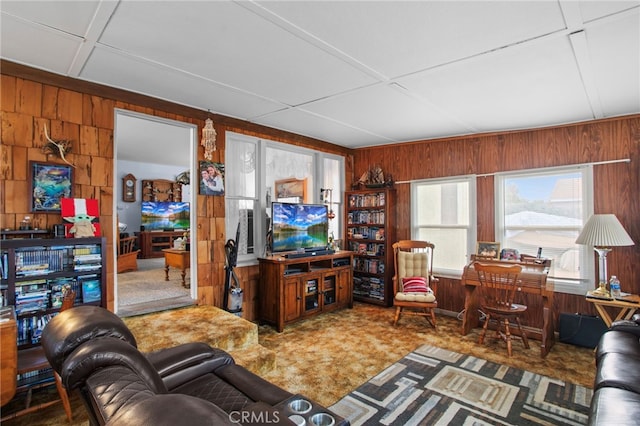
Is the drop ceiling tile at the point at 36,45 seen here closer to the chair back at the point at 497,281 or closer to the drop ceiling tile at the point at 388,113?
the drop ceiling tile at the point at 388,113

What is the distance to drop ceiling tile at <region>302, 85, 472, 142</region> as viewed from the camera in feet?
10.6

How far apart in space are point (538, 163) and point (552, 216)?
0.68 m

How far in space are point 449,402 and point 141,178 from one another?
8.75 metres

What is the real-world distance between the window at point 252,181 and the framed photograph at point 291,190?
52 mm

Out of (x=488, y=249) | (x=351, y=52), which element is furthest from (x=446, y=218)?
(x=351, y=52)

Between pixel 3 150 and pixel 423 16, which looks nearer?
pixel 423 16

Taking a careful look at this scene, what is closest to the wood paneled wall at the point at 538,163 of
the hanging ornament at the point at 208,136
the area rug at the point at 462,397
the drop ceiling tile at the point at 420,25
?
the area rug at the point at 462,397

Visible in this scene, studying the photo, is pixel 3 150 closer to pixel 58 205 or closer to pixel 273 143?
pixel 58 205

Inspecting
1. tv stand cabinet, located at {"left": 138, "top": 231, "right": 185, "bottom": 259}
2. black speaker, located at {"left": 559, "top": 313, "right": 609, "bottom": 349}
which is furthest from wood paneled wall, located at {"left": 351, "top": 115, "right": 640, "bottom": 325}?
tv stand cabinet, located at {"left": 138, "top": 231, "right": 185, "bottom": 259}

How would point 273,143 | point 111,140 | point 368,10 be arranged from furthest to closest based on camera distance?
point 273,143 → point 111,140 → point 368,10

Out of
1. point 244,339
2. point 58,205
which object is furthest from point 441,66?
point 58,205

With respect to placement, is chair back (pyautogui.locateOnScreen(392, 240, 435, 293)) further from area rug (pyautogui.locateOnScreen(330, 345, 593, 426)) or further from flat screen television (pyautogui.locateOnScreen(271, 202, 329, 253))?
area rug (pyautogui.locateOnScreen(330, 345, 593, 426))

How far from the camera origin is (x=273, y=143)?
4617 millimetres

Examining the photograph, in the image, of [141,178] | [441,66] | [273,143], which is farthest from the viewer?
[141,178]
